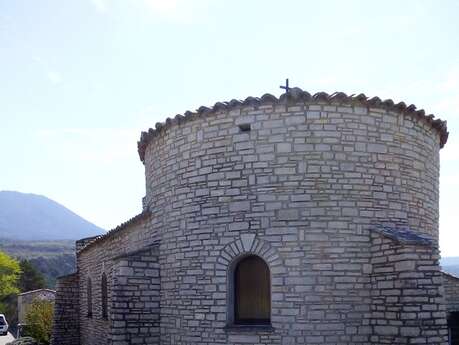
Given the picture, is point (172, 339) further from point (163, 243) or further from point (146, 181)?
point (146, 181)

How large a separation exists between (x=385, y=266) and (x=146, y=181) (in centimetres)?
527

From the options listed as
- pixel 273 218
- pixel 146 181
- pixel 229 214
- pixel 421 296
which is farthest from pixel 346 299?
pixel 146 181

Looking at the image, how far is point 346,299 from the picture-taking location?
7.93 metres

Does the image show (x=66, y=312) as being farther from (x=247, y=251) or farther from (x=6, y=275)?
(x=6, y=275)

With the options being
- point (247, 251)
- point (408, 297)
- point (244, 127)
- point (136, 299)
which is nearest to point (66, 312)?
point (136, 299)

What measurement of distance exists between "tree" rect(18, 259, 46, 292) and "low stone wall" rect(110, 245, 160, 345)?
4110cm

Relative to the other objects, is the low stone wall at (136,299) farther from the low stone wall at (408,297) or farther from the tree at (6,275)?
the tree at (6,275)

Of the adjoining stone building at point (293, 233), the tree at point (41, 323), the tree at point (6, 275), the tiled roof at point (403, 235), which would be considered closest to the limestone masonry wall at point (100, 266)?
the adjoining stone building at point (293, 233)

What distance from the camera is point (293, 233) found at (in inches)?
319

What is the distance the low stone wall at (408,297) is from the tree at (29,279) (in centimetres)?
4430

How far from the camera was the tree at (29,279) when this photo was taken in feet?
153

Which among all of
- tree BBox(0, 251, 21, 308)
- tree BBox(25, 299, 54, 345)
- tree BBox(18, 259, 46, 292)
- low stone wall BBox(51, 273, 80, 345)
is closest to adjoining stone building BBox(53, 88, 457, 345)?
low stone wall BBox(51, 273, 80, 345)

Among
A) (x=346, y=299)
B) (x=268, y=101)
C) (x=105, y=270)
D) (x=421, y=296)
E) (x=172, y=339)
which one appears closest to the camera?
(x=421, y=296)

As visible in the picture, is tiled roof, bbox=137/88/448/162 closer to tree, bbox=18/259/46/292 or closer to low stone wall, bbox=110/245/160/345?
low stone wall, bbox=110/245/160/345
